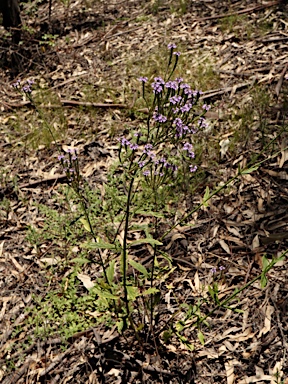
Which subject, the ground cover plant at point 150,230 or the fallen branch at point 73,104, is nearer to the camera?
the ground cover plant at point 150,230

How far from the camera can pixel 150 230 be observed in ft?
11.8

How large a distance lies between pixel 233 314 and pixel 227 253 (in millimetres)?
489

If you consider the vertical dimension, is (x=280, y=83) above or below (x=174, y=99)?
below

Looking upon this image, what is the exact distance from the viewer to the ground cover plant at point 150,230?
107 inches

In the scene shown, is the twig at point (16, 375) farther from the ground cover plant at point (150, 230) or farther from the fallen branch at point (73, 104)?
the fallen branch at point (73, 104)

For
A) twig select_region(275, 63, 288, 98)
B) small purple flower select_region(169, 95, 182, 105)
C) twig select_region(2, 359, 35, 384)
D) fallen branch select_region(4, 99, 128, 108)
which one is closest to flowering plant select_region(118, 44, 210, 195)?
small purple flower select_region(169, 95, 182, 105)

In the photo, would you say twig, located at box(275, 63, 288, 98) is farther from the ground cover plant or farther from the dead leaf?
the dead leaf

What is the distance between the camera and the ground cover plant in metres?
2.71

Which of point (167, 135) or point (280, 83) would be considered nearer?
point (167, 135)

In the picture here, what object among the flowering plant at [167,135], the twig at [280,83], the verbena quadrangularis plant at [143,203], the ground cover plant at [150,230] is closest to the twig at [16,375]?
the ground cover plant at [150,230]

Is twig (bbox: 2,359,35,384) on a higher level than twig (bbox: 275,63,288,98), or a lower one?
lower

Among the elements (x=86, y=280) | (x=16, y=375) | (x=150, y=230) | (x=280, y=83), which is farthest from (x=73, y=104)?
(x=16, y=375)

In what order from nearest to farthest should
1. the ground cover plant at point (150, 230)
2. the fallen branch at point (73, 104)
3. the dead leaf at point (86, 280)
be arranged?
the ground cover plant at point (150, 230) → the dead leaf at point (86, 280) → the fallen branch at point (73, 104)

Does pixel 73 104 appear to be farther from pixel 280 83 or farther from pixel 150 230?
pixel 280 83
